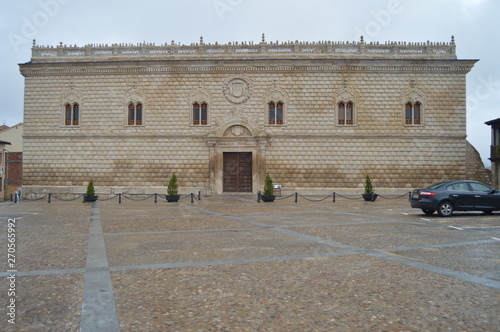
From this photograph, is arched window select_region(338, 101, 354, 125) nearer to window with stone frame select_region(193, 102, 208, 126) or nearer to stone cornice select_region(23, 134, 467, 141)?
stone cornice select_region(23, 134, 467, 141)

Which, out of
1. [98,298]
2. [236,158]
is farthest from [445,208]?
[236,158]

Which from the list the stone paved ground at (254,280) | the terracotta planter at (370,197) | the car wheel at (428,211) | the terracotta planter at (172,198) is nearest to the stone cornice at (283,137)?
the terracotta planter at (370,197)

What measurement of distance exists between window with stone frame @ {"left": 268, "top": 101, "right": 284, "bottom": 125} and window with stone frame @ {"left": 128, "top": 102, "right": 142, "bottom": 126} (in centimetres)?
869

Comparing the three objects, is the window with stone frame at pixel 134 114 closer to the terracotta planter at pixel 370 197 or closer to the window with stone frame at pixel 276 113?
the window with stone frame at pixel 276 113

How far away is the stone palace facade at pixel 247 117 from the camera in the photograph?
1041 inches

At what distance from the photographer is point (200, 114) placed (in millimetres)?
27016

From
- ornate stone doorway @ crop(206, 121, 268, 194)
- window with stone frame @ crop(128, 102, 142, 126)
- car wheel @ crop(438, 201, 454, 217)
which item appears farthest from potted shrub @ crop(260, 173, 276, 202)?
window with stone frame @ crop(128, 102, 142, 126)

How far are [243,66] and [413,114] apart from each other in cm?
1160

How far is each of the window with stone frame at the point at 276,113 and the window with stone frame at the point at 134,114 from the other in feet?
28.5

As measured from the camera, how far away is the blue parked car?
13.8m

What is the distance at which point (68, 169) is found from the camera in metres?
27.1

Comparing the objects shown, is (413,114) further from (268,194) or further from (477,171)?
(268,194)

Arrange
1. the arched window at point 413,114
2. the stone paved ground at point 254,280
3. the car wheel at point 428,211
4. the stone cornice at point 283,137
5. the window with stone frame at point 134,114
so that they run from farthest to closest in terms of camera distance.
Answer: the window with stone frame at point 134,114, the arched window at point 413,114, the stone cornice at point 283,137, the car wheel at point 428,211, the stone paved ground at point 254,280

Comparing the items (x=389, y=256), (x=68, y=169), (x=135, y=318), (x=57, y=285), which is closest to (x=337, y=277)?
(x=389, y=256)
